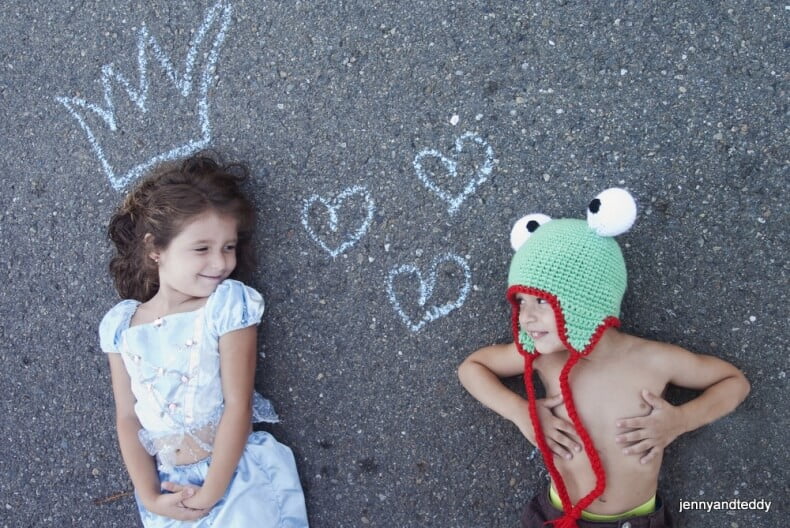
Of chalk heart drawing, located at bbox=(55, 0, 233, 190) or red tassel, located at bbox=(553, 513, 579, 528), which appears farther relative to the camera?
chalk heart drawing, located at bbox=(55, 0, 233, 190)

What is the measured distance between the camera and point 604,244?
5.49ft

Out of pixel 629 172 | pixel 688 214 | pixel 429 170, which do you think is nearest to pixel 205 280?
pixel 429 170

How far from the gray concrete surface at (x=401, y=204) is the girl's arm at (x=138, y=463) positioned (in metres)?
0.23

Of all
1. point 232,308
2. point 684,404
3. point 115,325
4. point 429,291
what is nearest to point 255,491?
point 232,308

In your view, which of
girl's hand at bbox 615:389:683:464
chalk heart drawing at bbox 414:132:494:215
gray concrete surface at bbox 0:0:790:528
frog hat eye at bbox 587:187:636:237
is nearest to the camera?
frog hat eye at bbox 587:187:636:237

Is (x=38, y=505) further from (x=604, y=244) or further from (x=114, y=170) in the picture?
(x=604, y=244)

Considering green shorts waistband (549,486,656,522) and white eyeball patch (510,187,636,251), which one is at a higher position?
white eyeball patch (510,187,636,251)

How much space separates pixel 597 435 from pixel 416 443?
0.58m

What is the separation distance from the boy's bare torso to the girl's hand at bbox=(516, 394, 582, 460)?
28mm

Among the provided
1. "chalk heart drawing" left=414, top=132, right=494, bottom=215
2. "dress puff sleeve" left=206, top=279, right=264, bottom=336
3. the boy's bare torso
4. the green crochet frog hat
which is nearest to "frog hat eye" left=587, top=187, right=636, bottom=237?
the green crochet frog hat

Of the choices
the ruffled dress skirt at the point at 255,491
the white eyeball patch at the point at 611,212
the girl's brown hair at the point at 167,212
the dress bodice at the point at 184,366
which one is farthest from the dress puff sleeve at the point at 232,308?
the white eyeball patch at the point at 611,212

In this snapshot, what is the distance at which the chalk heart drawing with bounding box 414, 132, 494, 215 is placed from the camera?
2.01 metres

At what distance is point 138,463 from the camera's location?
205cm

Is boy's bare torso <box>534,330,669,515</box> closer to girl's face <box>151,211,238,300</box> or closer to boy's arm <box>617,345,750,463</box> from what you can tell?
boy's arm <box>617,345,750,463</box>
